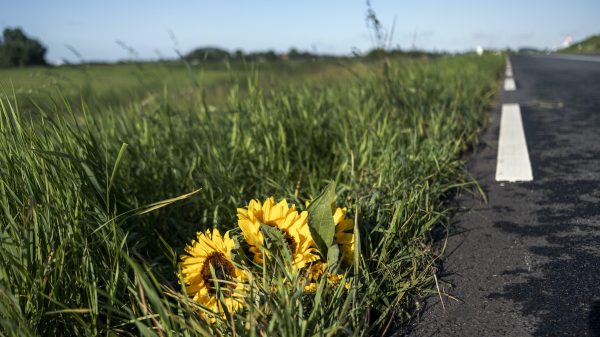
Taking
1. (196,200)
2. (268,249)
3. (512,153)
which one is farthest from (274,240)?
(512,153)

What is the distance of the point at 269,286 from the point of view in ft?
4.97

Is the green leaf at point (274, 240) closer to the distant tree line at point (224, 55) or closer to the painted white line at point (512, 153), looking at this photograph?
the painted white line at point (512, 153)

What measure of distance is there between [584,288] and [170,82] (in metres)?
3.72

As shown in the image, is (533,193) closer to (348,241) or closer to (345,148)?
(345,148)

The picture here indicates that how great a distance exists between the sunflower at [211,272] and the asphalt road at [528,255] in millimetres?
570

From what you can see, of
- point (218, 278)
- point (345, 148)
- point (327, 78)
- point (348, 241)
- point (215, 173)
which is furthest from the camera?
point (327, 78)

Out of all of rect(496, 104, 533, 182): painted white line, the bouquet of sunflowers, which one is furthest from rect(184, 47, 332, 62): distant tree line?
the bouquet of sunflowers

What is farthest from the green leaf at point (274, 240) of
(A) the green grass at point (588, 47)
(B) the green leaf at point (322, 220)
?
(A) the green grass at point (588, 47)

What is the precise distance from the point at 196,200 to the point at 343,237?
0.86 m

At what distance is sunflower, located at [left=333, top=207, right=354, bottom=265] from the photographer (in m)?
1.68

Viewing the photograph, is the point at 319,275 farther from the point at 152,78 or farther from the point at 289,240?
the point at 152,78

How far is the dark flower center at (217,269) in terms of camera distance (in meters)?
1.59

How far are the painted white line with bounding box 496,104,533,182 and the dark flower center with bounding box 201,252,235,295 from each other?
71.8 inches

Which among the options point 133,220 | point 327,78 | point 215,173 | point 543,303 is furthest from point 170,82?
point 543,303
